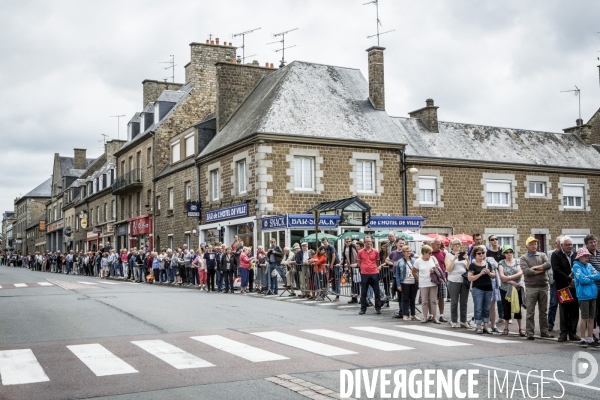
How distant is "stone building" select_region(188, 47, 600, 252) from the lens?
87.3 feet

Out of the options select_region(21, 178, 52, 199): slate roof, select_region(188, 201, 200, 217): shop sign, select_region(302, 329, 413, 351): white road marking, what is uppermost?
select_region(21, 178, 52, 199): slate roof

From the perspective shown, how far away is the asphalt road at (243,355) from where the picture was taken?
6.92 m

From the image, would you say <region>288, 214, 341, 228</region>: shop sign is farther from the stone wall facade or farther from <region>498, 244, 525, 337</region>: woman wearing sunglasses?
<region>498, 244, 525, 337</region>: woman wearing sunglasses

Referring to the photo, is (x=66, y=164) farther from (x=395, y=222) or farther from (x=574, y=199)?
(x=574, y=199)

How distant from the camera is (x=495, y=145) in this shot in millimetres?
33031

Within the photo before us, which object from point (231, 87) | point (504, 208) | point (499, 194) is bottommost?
point (504, 208)

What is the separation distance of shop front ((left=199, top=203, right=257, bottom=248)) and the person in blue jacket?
17.4 meters

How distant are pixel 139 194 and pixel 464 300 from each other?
107 feet

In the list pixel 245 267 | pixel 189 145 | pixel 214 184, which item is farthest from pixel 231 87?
pixel 245 267

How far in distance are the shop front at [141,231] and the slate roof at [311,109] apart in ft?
31.6

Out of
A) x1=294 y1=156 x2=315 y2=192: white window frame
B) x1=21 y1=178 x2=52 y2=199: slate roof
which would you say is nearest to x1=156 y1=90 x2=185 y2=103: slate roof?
x1=294 y1=156 x2=315 y2=192: white window frame

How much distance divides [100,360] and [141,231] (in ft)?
109

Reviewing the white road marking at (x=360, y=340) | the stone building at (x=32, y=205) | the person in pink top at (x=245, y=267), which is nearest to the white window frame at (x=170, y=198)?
the person in pink top at (x=245, y=267)

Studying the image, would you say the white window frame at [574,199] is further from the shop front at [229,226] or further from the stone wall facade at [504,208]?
the shop front at [229,226]
